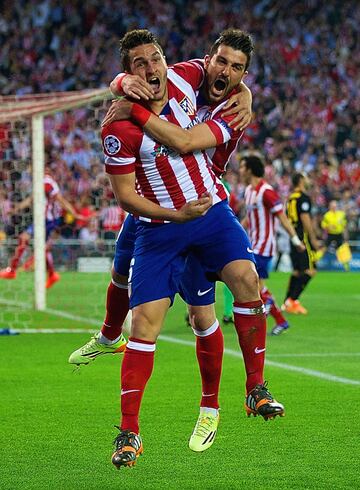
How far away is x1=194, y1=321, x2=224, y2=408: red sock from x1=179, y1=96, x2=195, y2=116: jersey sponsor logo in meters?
1.33

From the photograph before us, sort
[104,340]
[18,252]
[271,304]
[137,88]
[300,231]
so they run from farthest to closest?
[18,252] < [300,231] < [271,304] < [104,340] < [137,88]

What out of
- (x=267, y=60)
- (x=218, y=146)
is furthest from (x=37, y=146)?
(x=267, y=60)

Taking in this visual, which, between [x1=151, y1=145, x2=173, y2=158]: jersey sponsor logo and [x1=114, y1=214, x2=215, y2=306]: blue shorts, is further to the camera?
[x1=114, y1=214, x2=215, y2=306]: blue shorts

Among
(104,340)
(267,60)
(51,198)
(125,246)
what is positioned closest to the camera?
(125,246)

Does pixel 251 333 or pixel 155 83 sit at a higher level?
pixel 155 83

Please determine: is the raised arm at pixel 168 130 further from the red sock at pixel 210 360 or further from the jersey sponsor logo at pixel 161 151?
the red sock at pixel 210 360

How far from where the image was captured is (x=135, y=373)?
591cm

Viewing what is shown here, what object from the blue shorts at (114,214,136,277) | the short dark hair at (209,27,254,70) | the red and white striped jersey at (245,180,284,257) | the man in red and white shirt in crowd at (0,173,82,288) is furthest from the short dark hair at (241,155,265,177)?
the short dark hair at (209,27,254,70)

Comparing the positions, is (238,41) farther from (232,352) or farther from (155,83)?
(232,352)

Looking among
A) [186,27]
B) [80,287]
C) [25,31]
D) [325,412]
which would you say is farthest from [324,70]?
[325,412]

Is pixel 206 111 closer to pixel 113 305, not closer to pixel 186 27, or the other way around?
pixel 113 305

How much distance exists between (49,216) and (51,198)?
0.87m

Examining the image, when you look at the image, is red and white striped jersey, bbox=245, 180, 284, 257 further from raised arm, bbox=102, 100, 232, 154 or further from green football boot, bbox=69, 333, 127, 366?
raised arm, bbox=102, 100, 232, 154

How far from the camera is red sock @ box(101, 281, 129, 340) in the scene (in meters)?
6.98
